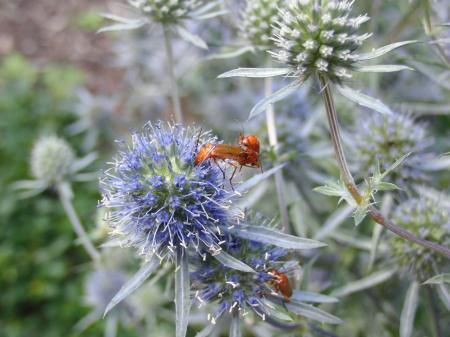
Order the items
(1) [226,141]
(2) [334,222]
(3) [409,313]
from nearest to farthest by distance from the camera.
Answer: (3) [409,313], (2) [334,222], (1) [226,141]

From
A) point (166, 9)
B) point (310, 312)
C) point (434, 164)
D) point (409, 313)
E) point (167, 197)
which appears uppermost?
point (166, 9)

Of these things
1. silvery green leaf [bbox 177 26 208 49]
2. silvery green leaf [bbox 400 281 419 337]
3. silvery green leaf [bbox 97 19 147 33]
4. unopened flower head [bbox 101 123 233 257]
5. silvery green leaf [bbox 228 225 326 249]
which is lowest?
silvery green leaf [bbox 400 281 419 337]

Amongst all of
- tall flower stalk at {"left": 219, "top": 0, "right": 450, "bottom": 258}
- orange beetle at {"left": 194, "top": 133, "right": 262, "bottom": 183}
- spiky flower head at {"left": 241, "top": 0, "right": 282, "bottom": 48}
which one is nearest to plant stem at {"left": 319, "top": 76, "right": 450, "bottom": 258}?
tall flower stalk at {"left": 219, "top": 0, "right": 450, "bottom": 258}

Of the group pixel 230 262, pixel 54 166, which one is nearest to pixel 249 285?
pixel 230 262

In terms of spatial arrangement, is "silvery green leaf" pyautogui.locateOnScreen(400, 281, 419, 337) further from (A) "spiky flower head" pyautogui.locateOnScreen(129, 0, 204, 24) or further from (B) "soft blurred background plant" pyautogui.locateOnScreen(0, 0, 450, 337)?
(A) "spiky flower head" pyautogui.locateOnScreen(129, 0, 204, 24)

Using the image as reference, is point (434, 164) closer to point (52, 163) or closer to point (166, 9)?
point (166, 9)

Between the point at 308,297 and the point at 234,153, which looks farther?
the point at 308,297

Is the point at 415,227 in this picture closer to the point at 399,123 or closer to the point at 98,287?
the point at 399,123

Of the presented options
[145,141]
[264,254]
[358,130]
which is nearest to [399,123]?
[358,130]
